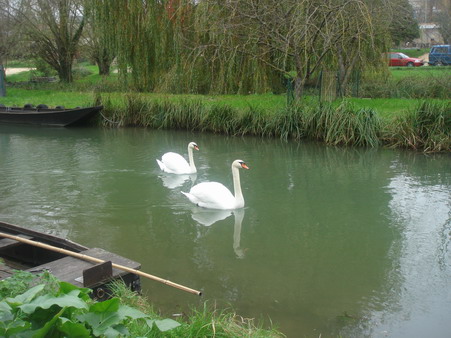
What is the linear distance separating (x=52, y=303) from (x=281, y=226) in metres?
5.14

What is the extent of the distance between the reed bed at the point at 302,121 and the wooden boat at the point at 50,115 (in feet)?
2.41

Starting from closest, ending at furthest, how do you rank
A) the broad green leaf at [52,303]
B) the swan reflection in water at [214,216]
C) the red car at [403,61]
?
1. the broad green leaf at [52,303]
2. the swan reflection in water at [214,216]
3. the red car at [403,61]

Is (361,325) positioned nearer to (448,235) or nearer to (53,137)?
(448,235)

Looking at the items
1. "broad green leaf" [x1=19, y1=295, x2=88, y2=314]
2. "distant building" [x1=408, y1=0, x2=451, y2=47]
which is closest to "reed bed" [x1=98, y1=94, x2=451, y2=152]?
"broad green leaf" [x1=19, y1=295, x2=88, y2=314]

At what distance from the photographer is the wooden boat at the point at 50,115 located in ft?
58.4

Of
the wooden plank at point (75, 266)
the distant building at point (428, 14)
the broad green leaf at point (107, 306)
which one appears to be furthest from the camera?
the distant building at point (428, 14)

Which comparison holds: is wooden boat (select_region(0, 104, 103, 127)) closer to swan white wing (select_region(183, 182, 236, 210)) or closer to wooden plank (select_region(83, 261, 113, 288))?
swan white wing (select_region(183, 182, 236, 210))

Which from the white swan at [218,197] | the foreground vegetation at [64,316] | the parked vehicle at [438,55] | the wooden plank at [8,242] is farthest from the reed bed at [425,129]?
the parked vehicle at [438,55]

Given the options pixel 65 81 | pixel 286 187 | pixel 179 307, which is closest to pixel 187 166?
pixel 286 187

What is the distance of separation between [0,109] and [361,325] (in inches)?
696

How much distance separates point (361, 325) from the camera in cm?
495

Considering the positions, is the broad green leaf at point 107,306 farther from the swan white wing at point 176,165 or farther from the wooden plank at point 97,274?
the swan white wing at point 176,165

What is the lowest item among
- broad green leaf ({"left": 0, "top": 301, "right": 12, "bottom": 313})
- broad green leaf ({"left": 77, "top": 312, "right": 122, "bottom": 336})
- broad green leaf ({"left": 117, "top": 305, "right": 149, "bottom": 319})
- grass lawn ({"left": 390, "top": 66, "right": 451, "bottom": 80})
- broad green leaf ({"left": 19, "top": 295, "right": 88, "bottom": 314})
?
broad green leaf ({"left": 117, "top": 305, "right": 149, "bottom": 319})

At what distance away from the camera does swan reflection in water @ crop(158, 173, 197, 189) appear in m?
10.3
